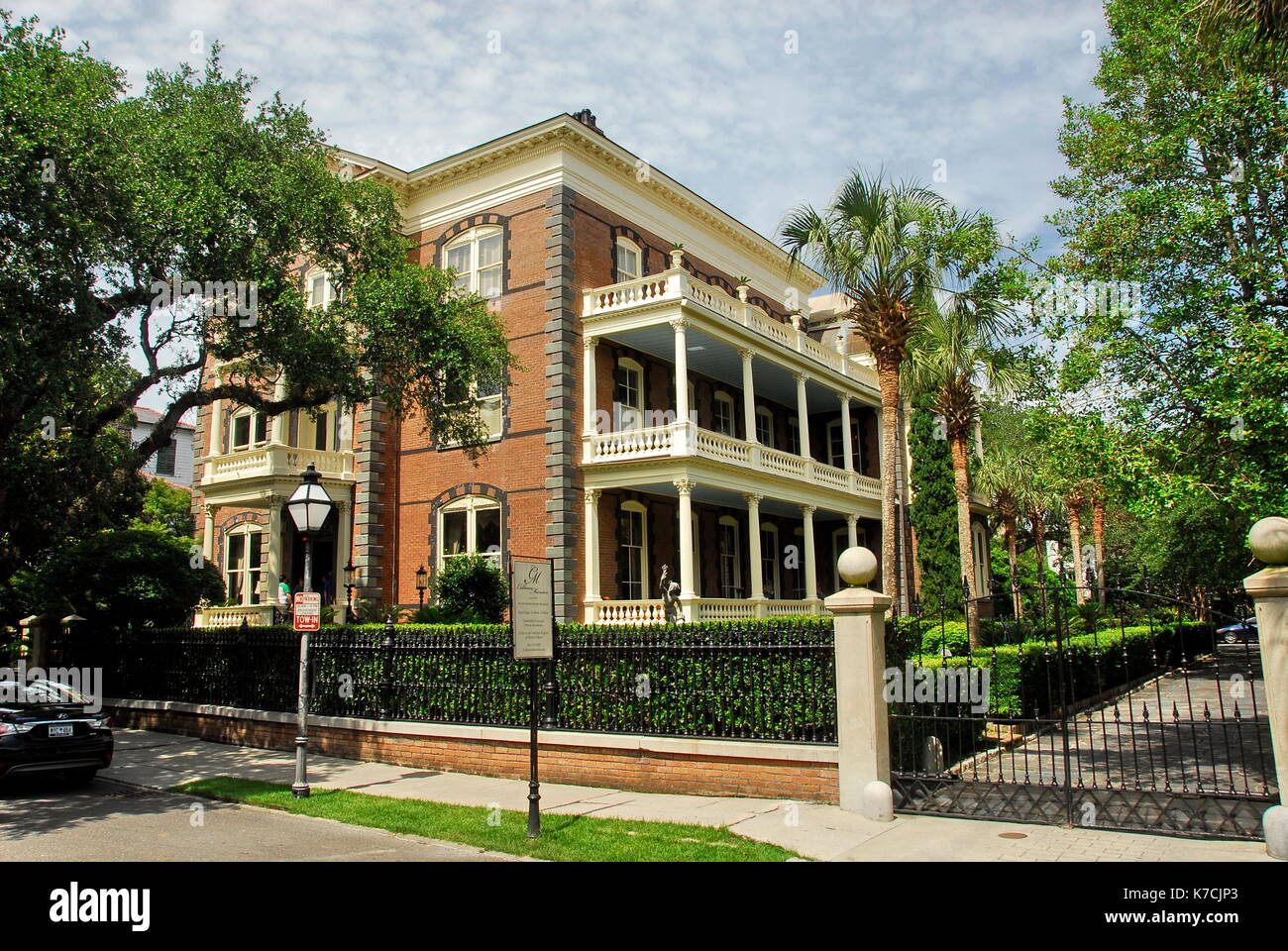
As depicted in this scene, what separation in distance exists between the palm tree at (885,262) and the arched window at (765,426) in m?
11.6

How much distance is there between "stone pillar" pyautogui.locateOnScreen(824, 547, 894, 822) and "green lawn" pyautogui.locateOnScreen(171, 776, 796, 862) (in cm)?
155

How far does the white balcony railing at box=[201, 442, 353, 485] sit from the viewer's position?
24.8m

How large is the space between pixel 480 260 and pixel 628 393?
546 cm

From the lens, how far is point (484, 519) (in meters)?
23.8

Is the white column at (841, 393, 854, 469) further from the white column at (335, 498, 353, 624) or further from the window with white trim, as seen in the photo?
the window with white trim

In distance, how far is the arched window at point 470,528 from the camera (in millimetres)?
23453

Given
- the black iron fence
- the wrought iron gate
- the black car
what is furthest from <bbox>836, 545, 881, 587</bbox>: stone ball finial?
the black car

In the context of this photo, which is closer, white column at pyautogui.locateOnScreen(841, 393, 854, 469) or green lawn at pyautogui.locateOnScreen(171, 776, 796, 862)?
green lawn at pyautogui.locateOnScreen(171, 776, 796, 862)

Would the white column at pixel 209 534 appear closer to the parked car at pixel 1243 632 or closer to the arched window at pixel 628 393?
the arched window at pixel 628 393

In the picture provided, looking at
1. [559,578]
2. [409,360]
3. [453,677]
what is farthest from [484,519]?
[453,677]

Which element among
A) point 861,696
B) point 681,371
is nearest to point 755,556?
point 681,371

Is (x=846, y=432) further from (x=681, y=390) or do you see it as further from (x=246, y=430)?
(x=246, y=430)

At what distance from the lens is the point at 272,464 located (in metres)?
24.7

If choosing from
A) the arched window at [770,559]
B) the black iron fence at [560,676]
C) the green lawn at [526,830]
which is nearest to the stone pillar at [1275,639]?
the green lawn at [526,830]
